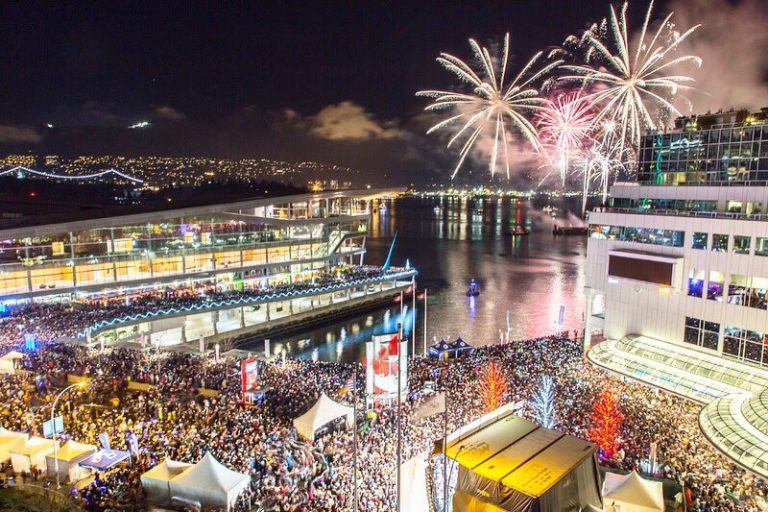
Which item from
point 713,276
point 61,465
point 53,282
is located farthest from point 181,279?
point 713,276

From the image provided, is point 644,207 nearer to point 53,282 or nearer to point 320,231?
point 320,231

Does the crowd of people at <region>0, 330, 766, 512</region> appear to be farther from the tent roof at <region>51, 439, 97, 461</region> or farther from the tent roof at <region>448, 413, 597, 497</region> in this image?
the tent roof at <region>448, 413, 597, 497</region>

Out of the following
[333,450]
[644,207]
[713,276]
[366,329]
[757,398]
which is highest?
[644,207]

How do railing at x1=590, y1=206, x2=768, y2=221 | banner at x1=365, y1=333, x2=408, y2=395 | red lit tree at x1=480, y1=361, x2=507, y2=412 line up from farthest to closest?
1. railing at x1=590, y1=206, x2=768, y2=221
2. red lit tree at x1=480, y1=361, x2=507, y2=412
3. banner at x1=365, y1=333, x2=408, y2=395

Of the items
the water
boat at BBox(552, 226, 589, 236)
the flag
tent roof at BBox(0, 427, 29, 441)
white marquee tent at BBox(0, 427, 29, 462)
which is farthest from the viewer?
boat at BBox(552, 226, 589, 236)

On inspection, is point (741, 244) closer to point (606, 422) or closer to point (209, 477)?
point (606, 422)

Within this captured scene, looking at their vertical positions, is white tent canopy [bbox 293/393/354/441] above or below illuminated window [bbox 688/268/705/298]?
below

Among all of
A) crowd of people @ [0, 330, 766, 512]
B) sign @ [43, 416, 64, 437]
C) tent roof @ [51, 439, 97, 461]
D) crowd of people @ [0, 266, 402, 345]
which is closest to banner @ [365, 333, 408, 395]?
crowd of people @ [0, 330, 766, 512]
